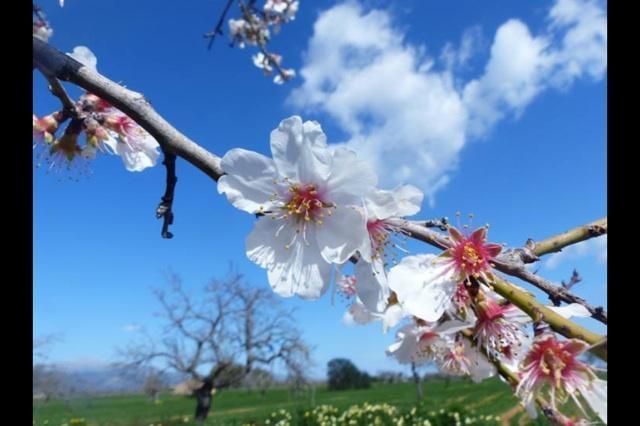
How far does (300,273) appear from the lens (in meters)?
0.57

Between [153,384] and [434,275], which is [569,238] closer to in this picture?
[434,275]

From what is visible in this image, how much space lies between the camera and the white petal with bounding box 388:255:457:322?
0.57 m

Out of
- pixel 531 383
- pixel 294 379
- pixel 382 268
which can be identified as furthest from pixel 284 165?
pixel 294 379

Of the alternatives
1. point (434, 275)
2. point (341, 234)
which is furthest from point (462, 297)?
point (341, 234)

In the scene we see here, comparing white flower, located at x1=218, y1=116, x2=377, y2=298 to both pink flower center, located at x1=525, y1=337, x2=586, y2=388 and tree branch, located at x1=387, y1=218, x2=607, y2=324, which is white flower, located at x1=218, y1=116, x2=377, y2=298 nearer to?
tree branch, located at x1=387, y1=218, x2=607, y2=324

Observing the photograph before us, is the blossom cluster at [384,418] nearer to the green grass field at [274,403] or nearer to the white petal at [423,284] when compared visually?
the green grass field at [274,403]

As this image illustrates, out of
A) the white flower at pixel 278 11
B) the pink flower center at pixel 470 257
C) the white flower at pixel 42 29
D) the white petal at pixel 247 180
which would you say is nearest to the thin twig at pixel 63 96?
the white petal at pixel 247 180

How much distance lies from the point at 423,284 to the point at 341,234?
10 cm

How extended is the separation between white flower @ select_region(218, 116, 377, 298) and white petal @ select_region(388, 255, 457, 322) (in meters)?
0.07

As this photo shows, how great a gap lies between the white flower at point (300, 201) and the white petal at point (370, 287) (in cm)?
3

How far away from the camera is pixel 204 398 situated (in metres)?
12.1
